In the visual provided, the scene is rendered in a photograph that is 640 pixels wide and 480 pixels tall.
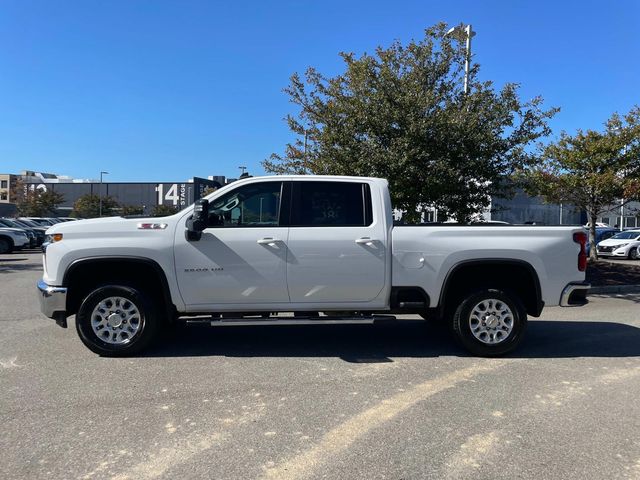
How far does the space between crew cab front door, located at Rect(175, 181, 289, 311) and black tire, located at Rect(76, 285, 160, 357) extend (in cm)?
46

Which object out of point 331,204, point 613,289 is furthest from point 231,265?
point 613,289

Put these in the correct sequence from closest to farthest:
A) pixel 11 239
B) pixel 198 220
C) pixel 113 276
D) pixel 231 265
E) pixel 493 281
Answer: pixel 198 220 → pixel 231 265 → pixel 113 276 → pixel 493 281 → pixel 11 239

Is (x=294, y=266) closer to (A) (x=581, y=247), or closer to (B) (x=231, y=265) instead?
(B) (x=231, y=265)

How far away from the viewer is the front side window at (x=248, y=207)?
5.90 meters

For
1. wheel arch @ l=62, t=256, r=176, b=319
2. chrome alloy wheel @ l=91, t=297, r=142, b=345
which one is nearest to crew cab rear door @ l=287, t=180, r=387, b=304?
wheel arch @ l=62, t=256, r=176, b=319

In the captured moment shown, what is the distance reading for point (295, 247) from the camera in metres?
5.79

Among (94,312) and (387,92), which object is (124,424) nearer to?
(94,312)

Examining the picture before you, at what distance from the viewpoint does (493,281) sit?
6.24m

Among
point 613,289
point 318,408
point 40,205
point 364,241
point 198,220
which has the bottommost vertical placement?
point 318,408

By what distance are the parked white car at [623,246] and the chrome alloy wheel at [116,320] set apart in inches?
871

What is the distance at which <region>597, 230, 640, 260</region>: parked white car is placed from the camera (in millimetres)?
22250

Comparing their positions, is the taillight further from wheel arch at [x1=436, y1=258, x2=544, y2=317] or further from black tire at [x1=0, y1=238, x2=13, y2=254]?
black tire at [x1=0, y1=238, x2=13, y2=254]

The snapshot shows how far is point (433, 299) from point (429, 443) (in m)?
2.36

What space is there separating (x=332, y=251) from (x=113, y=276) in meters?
2.48
